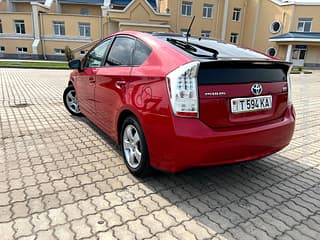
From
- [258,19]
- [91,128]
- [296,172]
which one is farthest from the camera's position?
[258,19]

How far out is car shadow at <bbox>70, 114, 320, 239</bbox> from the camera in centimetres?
239

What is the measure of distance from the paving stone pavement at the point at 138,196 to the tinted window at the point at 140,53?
1.37m

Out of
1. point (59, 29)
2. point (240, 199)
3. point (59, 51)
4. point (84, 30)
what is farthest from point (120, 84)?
point (59, 29)

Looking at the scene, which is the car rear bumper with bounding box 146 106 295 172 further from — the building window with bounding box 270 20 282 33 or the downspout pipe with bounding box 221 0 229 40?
the building window with bounding box 270 20 282 33

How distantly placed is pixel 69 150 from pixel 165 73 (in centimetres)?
215

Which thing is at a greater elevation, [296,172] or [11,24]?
[11,24]

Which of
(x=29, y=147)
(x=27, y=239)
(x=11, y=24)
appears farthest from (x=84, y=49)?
(x=27, y=239)

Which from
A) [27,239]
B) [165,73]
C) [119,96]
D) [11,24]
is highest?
[11,24]

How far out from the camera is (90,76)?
4195 mm

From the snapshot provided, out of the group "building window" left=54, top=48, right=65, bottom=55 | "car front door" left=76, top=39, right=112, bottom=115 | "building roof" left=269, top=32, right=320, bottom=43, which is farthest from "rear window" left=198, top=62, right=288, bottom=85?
"building roof" left=269, top=32, right=320, bottom=43

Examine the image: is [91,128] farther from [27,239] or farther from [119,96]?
[27,239]

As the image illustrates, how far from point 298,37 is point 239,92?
3591 centimetres

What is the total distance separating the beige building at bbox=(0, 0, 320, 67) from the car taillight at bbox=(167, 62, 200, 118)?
26165mm

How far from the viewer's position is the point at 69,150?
3.91m
